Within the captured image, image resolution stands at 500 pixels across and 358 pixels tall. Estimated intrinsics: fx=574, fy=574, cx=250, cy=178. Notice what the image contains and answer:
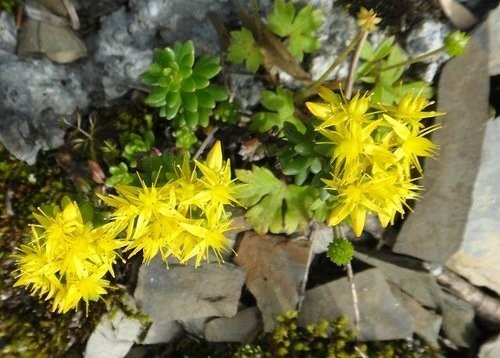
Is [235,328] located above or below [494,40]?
below

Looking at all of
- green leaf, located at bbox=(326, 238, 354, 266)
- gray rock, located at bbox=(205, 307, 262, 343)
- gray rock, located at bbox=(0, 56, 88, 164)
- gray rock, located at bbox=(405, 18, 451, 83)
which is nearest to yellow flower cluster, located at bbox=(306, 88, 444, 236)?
green leaf, located at bbox=(326, 238, 354, 266)

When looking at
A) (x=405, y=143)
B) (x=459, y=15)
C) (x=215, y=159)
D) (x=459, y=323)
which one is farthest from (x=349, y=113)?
(x=459, y=323)

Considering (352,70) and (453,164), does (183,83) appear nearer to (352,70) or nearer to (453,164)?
(352,70)

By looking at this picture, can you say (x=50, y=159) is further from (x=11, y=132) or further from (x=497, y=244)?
(x=497, y=244)

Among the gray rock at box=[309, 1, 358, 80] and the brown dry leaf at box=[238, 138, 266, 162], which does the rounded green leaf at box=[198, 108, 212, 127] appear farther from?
the gray rock at box=[309, 1, 358, 80]

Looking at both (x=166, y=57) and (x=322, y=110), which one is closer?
(x=322, y=110)

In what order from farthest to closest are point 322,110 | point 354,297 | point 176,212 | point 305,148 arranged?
point 354,297 → point 305,148 → point 322,110 → point 176,212
